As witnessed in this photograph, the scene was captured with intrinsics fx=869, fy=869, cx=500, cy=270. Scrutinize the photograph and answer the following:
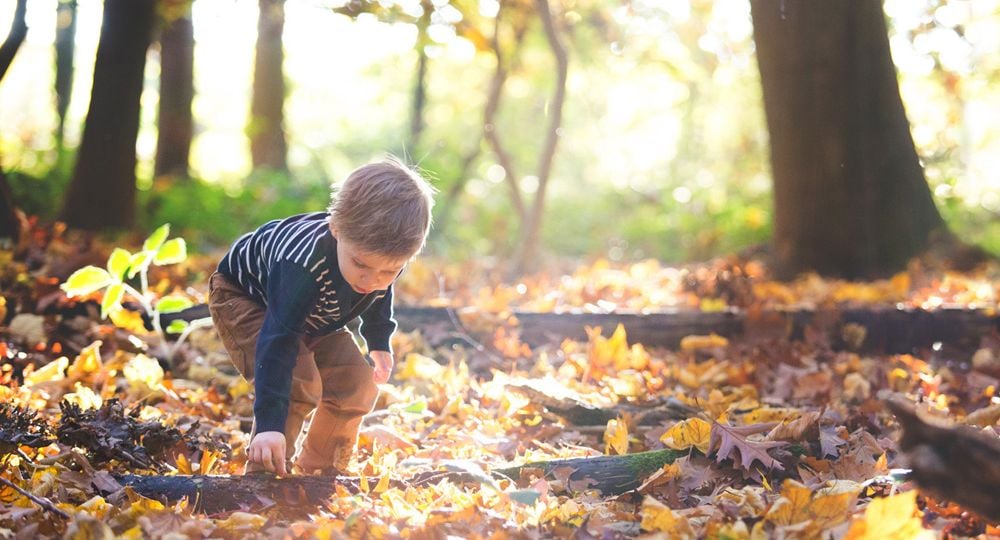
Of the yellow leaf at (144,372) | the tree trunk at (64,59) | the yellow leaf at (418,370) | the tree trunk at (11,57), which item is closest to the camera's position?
the yellow leaf at (144,372)

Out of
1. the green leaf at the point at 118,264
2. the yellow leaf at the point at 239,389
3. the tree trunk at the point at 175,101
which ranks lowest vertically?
the yellow leaf at the point at 239,389

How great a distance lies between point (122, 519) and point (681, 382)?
257 centimetres

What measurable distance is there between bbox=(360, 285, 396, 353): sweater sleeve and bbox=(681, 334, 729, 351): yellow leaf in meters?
1.99

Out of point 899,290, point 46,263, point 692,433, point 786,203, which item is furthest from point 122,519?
point 786,203

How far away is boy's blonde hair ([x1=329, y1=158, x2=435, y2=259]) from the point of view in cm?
263

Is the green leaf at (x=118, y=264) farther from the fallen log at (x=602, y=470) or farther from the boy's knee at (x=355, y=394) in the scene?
the fallen log at (x=602, y=470)

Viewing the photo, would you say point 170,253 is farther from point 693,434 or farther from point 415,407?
point 693,434

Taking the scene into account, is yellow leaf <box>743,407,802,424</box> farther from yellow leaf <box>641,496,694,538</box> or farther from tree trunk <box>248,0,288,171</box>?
tree trunk <box>248,0,288,171</box>

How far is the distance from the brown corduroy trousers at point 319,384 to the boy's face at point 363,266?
0.42m

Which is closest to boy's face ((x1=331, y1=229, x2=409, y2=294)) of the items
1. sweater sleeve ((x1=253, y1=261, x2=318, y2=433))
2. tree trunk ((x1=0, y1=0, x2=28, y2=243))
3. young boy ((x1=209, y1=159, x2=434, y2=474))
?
young boy ((x1=209, y1=159, x2=434, y2=474))

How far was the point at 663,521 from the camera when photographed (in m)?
2.15

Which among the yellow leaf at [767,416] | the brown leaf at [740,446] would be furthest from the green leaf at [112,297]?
the yellow leaf at [767,416]

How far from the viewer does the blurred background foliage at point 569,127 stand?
885 centimetres

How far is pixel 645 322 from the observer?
188 inches
